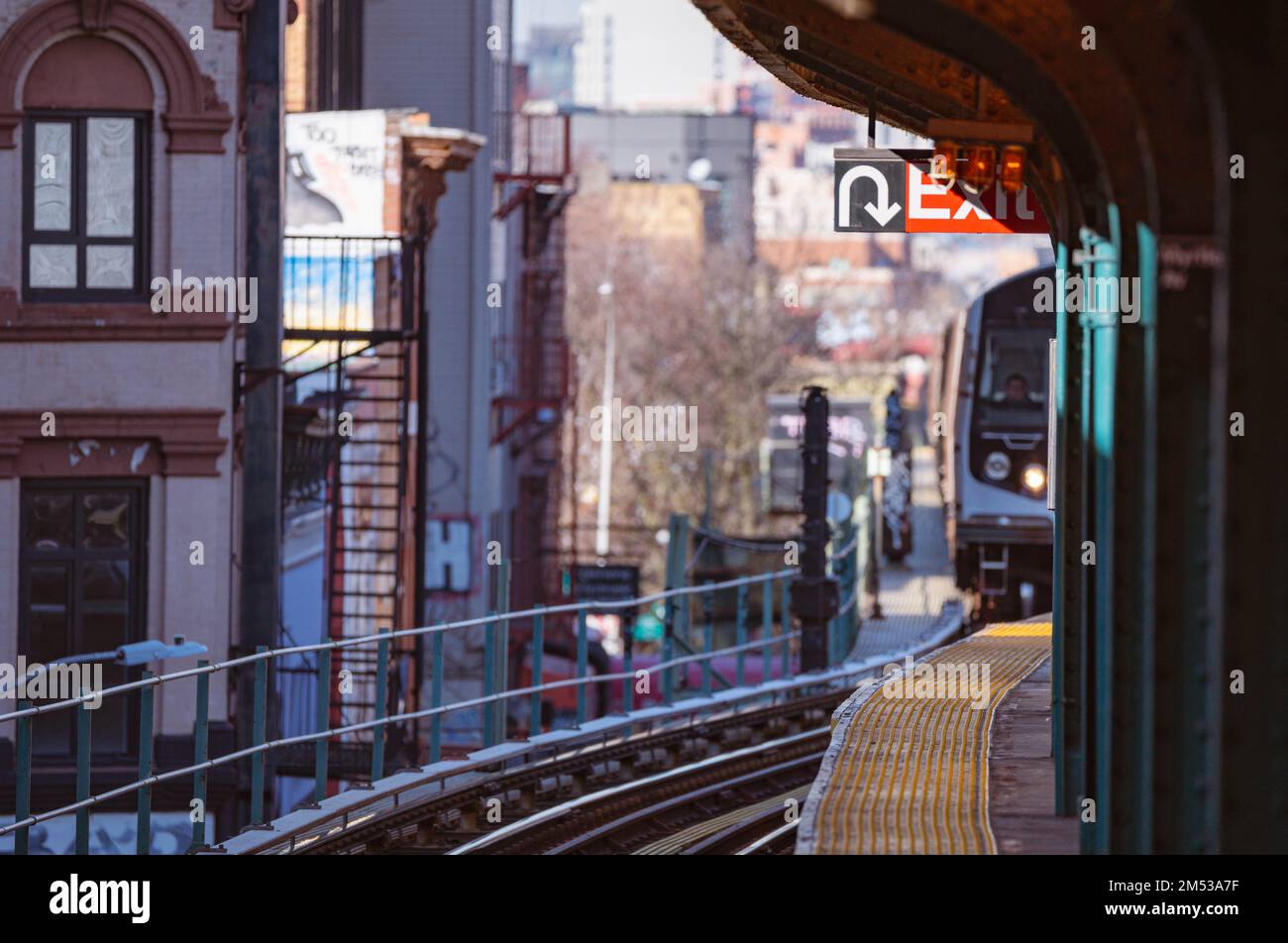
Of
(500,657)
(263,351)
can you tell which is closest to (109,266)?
(263,351)

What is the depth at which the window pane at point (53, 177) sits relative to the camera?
626 inches

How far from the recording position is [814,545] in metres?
20.9

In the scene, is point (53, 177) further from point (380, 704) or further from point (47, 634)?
point (380, 704)

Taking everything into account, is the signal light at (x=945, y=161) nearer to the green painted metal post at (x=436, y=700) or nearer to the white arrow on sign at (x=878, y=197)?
the white arrow on sign at (x=878, y=197)

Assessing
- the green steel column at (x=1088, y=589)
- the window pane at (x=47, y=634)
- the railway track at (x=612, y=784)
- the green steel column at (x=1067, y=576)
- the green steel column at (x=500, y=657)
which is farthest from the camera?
the window pane at (x=47, y=634)

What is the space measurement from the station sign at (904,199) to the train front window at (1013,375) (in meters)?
12.2

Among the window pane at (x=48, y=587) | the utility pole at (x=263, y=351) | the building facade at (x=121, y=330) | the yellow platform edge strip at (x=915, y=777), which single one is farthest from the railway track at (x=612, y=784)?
the window pane at (x=48, y=587)

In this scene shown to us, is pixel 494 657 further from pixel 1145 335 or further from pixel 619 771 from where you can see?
pixel 1145 335

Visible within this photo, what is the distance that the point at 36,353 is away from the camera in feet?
52.3

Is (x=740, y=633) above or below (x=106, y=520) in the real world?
below

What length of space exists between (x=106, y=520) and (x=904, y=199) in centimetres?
793

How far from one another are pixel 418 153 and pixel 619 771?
10.6 m

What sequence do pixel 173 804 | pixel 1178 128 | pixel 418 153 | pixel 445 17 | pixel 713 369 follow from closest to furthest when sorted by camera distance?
pixel 1178 128, pixel 173 804, pixel 418 153, pixel 445 17, pixel 713 369

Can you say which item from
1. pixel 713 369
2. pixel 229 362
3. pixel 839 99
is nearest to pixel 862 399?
pixel 713 369
